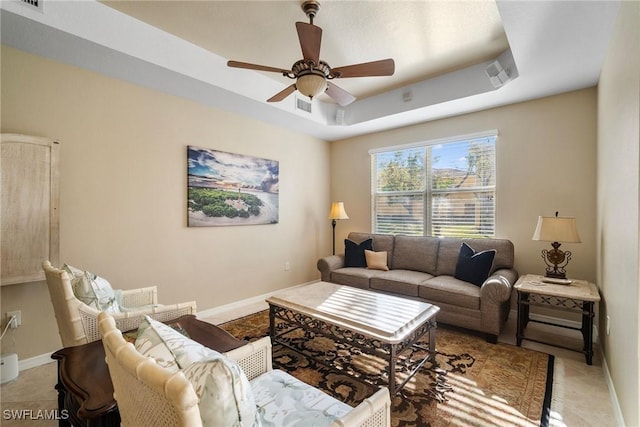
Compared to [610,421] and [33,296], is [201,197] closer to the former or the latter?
[33,296]

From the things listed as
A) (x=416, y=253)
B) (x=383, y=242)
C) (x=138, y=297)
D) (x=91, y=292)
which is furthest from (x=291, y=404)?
(x=383, y=242)

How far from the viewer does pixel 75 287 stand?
171cm

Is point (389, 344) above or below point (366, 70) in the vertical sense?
below

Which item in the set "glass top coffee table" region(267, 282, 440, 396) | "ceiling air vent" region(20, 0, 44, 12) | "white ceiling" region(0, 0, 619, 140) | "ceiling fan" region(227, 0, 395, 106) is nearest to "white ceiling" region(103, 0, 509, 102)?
"white ceiling" region(0, 0, 619, 140)

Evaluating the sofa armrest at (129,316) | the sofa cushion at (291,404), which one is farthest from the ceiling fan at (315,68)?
the sofa cushion at (291,404)

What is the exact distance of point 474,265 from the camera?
3.24m

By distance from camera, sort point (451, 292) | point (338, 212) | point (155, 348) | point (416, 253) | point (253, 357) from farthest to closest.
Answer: point (338, 212) → point (416, 253) → point (451, 292) → point (253, 357) → point (155, 348)

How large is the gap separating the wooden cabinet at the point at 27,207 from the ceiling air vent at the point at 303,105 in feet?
8.40

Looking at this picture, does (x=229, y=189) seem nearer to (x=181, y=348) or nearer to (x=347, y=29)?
(x=347, y=29)

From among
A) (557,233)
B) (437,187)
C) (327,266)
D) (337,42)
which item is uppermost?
(337,42)

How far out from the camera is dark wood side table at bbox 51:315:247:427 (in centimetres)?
105

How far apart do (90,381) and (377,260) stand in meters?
3.33

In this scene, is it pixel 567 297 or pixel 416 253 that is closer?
pixel 567 297

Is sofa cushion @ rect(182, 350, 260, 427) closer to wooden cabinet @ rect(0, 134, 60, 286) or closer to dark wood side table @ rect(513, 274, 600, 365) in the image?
wooden cabinet @ rect(0, 134, 60, 286)
